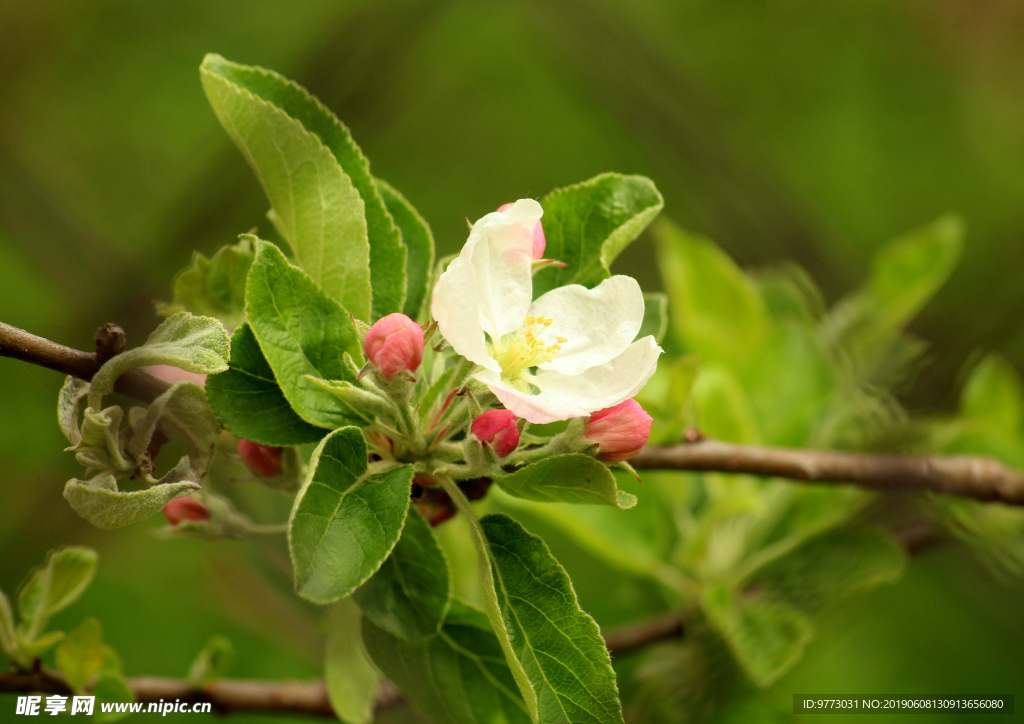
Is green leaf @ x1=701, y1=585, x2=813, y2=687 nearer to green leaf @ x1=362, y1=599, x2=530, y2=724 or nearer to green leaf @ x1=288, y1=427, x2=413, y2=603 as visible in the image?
green leaf @ x1=362, y1=599, x2=530, y2=724

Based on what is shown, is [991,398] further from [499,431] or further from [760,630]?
[499,431]

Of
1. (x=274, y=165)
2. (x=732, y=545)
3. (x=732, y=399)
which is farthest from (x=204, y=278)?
(x=732, y=545)

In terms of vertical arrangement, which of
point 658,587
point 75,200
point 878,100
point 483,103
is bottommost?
point 75,200

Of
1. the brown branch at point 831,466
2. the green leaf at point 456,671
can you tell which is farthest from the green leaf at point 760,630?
the green leaf at point 456,671

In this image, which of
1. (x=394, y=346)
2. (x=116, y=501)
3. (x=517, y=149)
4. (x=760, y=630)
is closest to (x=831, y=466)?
(x=760, y=630)

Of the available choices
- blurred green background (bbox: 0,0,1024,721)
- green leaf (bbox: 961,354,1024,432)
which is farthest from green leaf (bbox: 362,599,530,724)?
green leaf (bbox: 961,354,1024,432)

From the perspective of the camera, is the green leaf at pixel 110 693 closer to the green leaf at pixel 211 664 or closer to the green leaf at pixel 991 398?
the green leaf at pixel 211 664

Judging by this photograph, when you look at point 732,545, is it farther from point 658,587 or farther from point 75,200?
point 75,200
